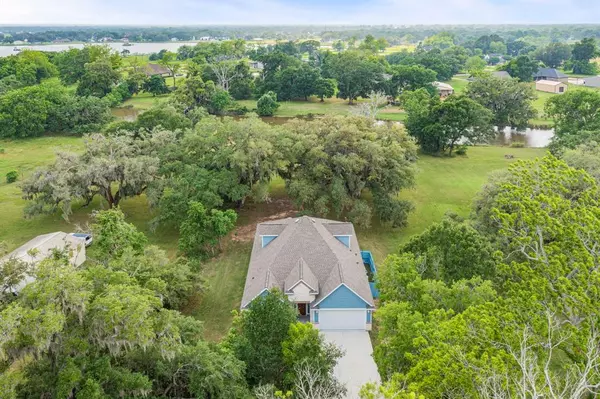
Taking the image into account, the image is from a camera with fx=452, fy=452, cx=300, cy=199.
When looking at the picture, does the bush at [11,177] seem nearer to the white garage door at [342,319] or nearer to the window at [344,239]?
the window at [344,239]

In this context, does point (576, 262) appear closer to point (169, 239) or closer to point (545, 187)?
point (545, 187)

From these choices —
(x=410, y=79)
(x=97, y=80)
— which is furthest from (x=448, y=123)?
(x=97, y=80)

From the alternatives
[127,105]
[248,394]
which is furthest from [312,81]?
[248,394]

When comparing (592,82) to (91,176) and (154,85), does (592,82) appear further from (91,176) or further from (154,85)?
(91,176)

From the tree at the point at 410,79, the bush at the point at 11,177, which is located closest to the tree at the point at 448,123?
the tree at the point at 410,79

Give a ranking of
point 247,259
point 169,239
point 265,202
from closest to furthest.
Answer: point 247,259 → point 169,239 → point 265,202

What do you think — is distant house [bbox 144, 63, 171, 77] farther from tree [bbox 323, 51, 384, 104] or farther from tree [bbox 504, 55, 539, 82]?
tree [bbox 504, 55, 539, 82]
